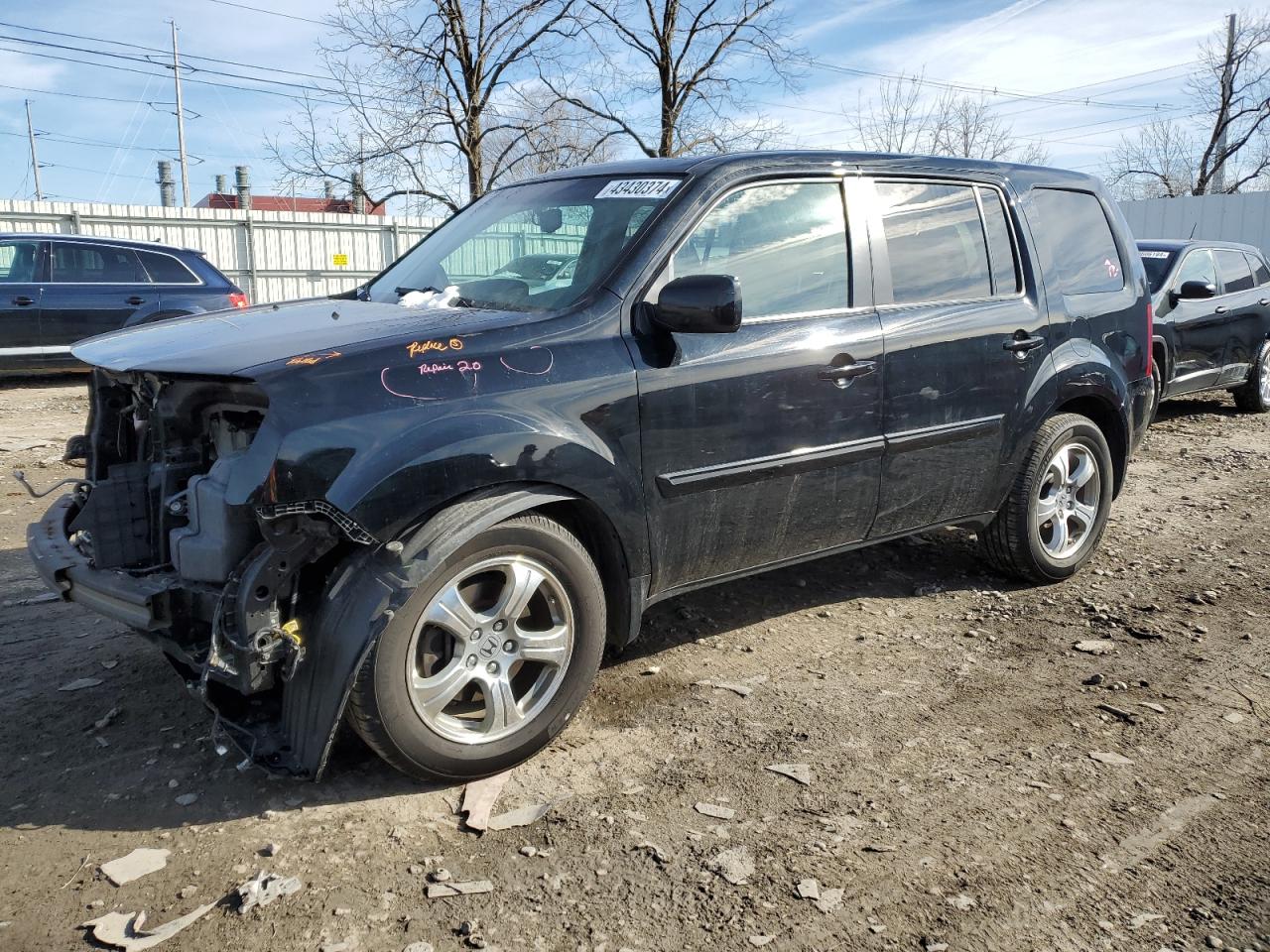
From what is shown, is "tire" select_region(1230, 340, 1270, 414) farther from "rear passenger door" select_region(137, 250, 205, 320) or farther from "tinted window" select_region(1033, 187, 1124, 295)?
"rear passenger door" select_region(137, 250, 205, 320)

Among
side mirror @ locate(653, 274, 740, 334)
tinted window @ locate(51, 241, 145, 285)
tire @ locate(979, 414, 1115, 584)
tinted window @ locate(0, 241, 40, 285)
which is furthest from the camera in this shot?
tinted window @ locate(51, 241, 145, 285)

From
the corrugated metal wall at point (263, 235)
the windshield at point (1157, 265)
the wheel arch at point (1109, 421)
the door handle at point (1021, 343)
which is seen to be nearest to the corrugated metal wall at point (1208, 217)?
the windshield at point (1157, 265)

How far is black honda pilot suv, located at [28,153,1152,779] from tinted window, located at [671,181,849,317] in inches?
0.5

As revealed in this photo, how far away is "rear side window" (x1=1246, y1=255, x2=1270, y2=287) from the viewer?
1116 centimetres

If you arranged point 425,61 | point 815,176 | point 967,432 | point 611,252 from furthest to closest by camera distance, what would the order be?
point 425,61 < point 967,432 < point 815,176 < point 611,252

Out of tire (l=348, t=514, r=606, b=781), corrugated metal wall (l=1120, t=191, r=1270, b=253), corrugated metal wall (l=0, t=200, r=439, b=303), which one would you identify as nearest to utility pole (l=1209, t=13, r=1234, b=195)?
corrugated metal wall (l=1120, t=191, r=1270, b=253)

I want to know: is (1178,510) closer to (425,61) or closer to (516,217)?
(516,217)

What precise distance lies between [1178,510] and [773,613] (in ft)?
11.6

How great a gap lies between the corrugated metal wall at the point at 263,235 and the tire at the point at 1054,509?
16069 millimetres

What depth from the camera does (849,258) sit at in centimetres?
420

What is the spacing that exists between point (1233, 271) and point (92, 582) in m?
11.1

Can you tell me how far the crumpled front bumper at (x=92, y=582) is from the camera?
305cm

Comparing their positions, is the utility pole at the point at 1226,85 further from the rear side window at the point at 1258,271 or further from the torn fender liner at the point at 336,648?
the torn fender liner at the point at 336,648

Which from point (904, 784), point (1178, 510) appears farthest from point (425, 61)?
point (904, 784)
